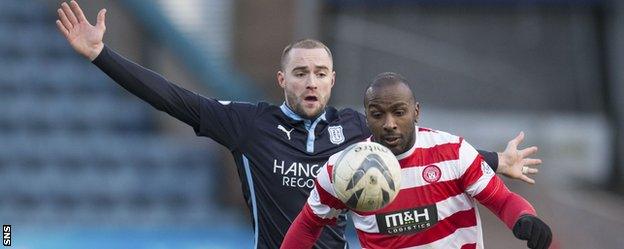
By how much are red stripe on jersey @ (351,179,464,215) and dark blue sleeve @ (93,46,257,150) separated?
4.34 ft

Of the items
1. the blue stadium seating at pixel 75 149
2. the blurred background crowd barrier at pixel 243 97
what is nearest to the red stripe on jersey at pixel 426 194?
the blurred background crowd barrier at pixel 243 97

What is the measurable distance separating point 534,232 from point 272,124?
1911mm

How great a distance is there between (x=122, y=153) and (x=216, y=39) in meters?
1.89

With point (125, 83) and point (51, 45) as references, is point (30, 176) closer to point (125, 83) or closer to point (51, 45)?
point (51, 45)

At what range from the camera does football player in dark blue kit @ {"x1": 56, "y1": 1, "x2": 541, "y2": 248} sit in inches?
241

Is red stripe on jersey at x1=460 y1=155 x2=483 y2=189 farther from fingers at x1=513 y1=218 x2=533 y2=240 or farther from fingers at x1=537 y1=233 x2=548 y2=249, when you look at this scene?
fingers at x1=537 y1=233 x2=548 y2=249

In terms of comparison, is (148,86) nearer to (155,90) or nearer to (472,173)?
(155,90)

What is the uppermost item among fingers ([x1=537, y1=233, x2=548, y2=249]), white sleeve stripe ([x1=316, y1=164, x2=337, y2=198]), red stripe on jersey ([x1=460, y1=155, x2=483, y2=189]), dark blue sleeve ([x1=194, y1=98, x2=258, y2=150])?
dark blue sleeve ([x1=194, y1=98, x2=258, y2=150])

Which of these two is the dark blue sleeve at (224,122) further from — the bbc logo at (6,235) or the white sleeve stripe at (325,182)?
the bbc logo at (6,235)

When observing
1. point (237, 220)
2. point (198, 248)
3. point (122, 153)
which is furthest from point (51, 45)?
point (198, 248)

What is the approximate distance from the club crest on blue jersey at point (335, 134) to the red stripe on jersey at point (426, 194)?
1.08 metres

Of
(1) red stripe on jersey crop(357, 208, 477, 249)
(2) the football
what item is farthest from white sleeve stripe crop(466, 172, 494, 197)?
(2) the football

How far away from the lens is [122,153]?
12547 mm

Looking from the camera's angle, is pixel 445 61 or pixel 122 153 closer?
pixel 122 153
